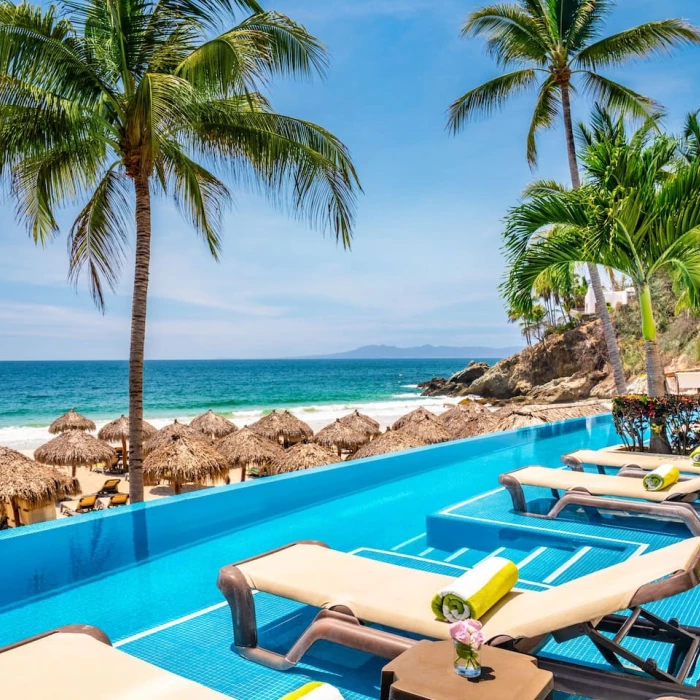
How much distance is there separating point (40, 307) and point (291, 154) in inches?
2299

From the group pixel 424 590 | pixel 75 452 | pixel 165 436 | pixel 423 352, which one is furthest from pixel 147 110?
pixel 423 352

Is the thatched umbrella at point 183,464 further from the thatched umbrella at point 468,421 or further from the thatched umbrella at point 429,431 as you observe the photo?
the thatched umbrella at point 468,421

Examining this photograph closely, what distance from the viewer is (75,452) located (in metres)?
13.7

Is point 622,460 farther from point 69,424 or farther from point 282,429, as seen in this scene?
point 69,424

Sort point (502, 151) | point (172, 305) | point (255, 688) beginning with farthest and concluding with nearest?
point (172, 305) → point (502, 151) → point (255, 688)

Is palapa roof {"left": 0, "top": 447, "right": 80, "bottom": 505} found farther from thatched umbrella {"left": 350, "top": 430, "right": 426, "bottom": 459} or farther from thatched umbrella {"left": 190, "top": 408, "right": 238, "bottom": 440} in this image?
thatched umbrella {"left": 190, "top": 408, "right": 238, "bottom": 440}

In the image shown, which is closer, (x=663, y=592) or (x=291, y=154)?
(x=663, y=592)

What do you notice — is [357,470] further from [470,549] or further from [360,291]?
[360,291]

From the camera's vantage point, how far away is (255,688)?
2.52m

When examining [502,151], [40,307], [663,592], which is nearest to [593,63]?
[502,151]

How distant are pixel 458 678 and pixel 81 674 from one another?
1238 mm

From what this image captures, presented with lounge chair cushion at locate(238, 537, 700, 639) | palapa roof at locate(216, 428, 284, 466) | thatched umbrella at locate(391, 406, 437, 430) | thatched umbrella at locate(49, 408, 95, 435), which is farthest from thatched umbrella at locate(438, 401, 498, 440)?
lounge chair cushion at locate(238, 537, 700, 639)

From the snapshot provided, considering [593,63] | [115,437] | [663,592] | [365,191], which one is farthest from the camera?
[115,437]

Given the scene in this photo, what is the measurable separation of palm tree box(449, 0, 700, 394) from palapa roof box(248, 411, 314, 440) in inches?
330
